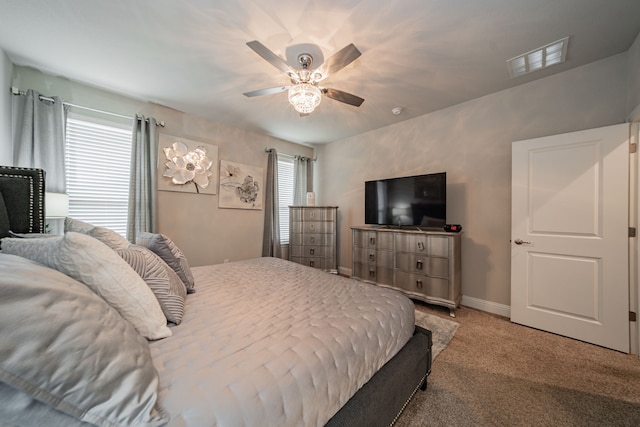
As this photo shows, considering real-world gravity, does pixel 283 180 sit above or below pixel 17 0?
below

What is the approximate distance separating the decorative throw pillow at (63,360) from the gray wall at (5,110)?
2599mm

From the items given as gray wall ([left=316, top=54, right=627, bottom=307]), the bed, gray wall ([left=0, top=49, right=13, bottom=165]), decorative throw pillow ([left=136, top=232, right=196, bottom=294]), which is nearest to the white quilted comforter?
the bed

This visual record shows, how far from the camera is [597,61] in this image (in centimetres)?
218

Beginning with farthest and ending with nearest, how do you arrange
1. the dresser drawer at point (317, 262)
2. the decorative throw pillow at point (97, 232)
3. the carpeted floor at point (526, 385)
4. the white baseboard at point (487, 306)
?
1. the dresser drawer at point (317, 262)
2. the white baseboard at point (487, 306)
3. the carpeted floor at point (526, 385)
4. the decorative throw pillow at point (97, 232)

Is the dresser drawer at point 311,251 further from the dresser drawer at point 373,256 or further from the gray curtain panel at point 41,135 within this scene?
the gray curtain panel at point 41,135

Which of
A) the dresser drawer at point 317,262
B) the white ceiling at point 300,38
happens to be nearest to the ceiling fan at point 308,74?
the white ceiling at point 300,38

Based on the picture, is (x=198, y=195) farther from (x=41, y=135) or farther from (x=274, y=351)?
(x=274, y=351)

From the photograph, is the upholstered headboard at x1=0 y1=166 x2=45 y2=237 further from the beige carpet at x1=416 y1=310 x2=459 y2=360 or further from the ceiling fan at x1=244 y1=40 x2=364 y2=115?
the beige carpet at x1=416 y1=310 x2=459 y2=360

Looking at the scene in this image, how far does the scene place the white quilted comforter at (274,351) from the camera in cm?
70

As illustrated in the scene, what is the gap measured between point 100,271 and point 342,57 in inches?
75.5

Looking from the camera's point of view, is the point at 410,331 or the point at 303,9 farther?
the point at 303,9

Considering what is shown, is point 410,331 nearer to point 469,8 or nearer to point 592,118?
point 469,8

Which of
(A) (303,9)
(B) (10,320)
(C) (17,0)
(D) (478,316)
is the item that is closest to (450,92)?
(A) (303,9)

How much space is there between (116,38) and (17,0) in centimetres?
51
